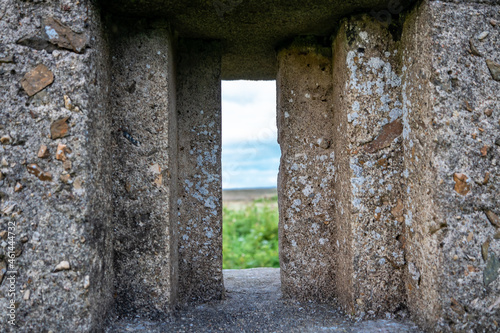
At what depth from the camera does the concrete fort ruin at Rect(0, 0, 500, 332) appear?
5.29 ft

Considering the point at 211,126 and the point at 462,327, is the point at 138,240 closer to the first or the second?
the point at 211,126

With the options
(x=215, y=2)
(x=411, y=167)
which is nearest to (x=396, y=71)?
(x=411, y=167)

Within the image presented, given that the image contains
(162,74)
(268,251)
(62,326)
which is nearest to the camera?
(62,326)

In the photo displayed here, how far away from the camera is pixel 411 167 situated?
1873mm

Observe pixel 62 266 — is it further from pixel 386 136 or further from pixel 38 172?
pixel 386 136

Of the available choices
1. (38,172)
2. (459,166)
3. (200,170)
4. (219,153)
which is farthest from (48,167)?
(459,166)

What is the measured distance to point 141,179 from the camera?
77.4 inches

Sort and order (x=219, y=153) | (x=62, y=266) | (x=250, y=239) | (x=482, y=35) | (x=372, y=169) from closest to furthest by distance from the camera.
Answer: (x=62, y=266) < (x=482, y=35) < (x=372, y=169) < (x=219, y=153) < (x=250, y=239)

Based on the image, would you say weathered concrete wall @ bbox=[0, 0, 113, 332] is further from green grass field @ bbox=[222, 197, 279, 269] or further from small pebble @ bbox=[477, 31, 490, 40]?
green grass field @ bbox=[222, 197, 279, 269]

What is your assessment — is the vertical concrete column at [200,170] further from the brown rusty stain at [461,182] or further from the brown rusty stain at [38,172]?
the brown rusty stain at [461,182]

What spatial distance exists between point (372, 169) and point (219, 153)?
0.98 m

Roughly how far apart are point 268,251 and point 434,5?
17.1ft

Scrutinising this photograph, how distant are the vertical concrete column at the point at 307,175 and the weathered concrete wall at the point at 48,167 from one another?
1154 mm

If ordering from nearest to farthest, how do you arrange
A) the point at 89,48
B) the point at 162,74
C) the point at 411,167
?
the point at 89,48 < the point at 411,167 < the point at 162,74
